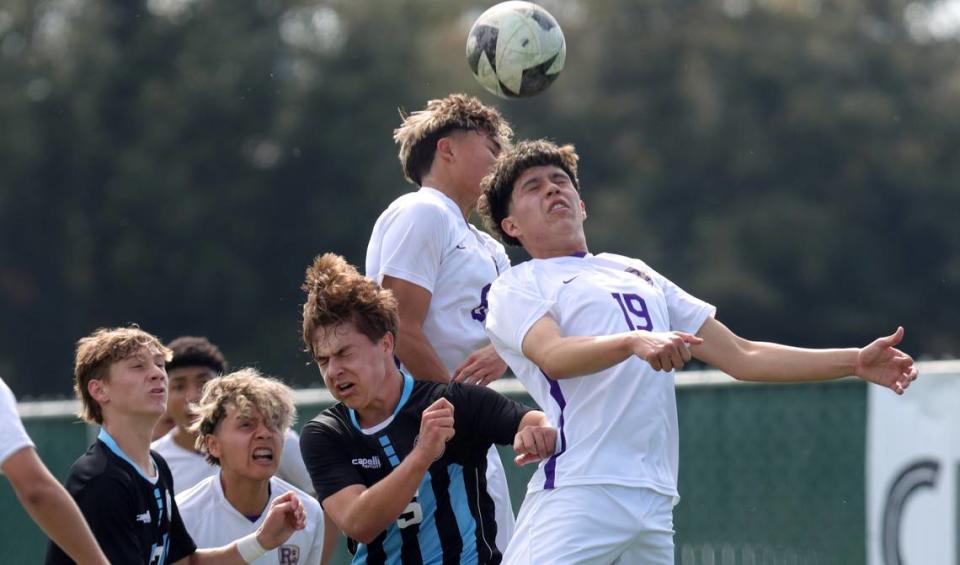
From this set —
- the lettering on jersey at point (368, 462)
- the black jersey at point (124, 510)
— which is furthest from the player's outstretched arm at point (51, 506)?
the lettering on jersey at point (368, 462)

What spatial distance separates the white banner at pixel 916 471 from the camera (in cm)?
790

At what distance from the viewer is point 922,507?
7.97 metres

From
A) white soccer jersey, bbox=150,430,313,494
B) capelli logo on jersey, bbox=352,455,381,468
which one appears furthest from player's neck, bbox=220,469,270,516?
capelli logo on jersey, bbox=352,455,381,468

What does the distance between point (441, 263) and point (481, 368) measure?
1.67 feet

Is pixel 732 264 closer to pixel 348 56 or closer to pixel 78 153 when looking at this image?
pixel 348 56

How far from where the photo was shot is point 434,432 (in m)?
5.25

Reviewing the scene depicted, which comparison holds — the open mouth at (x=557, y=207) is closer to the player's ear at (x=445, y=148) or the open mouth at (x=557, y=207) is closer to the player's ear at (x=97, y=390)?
the player's ear at (x=445, y=148)

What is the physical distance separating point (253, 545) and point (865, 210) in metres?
32.8

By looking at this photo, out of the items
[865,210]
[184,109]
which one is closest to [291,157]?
[184,109]

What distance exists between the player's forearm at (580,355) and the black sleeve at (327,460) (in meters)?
0.74

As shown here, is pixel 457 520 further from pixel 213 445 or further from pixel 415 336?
pixel 213 445

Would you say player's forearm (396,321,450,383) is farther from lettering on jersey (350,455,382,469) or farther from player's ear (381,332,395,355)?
lettering on jersey (350,455,382,469)

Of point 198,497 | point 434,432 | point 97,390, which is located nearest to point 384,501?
point 434,432

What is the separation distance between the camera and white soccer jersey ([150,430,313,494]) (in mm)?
7801
